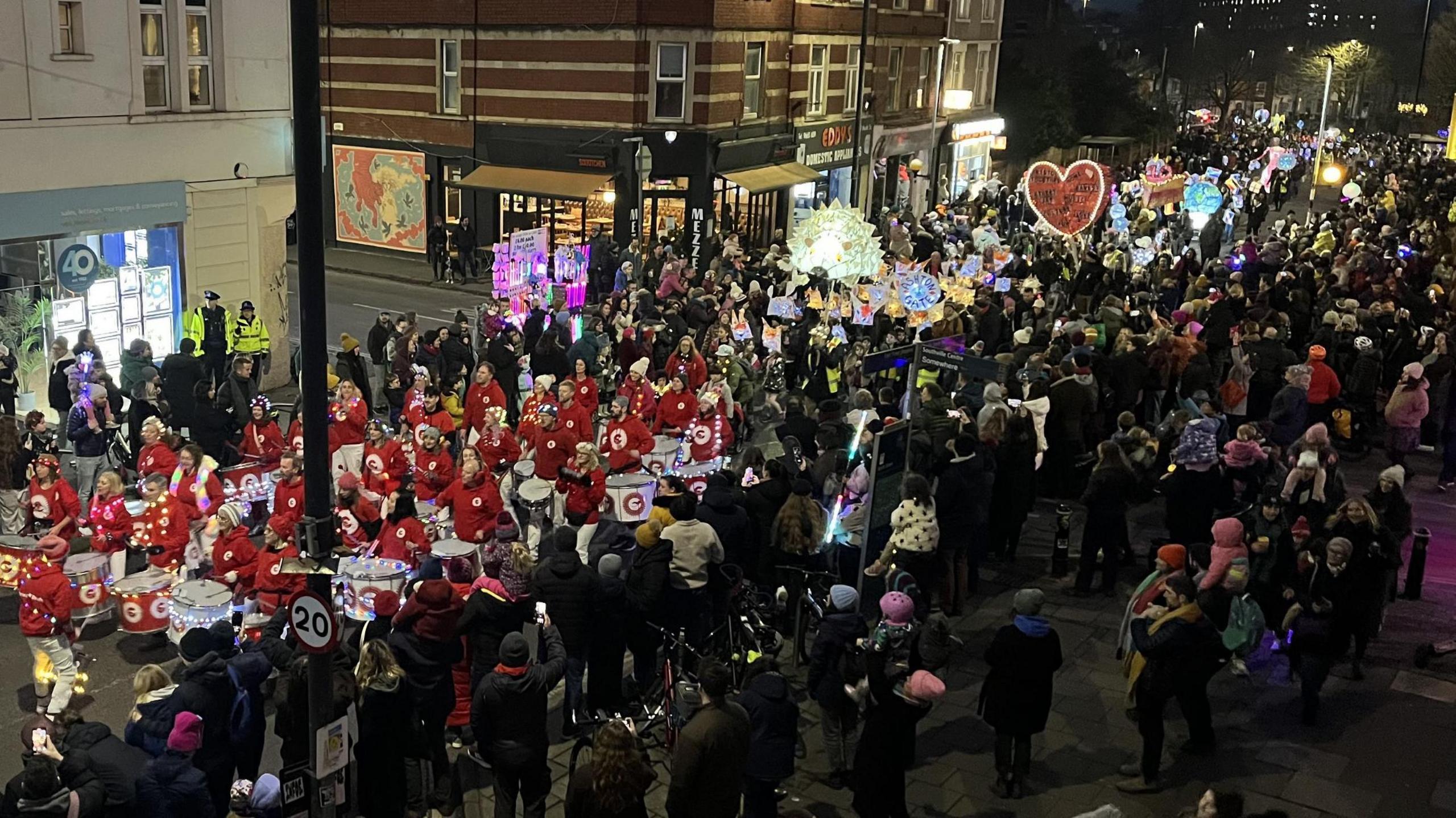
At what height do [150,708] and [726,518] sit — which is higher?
[726,518]

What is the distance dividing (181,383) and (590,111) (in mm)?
17328

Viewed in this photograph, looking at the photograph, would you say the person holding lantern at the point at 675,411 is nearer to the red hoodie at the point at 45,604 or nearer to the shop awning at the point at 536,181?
the red hoodie at the point at 45,604

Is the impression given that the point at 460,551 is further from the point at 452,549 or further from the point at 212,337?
the point at 212,337

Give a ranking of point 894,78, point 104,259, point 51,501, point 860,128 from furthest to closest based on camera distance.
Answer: point 894,78 → point 860,128 → point 104,259 → point 51,501

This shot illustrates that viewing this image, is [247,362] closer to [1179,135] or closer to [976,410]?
[976,410]

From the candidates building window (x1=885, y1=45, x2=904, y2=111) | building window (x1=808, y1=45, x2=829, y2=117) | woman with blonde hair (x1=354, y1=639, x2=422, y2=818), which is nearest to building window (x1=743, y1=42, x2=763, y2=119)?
building window (x1=808, y1=45, x2=829, y2=117)

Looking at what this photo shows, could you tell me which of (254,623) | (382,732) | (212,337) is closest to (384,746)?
(382,732)

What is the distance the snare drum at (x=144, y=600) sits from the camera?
35.6ft

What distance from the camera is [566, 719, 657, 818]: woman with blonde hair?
22.3 feet

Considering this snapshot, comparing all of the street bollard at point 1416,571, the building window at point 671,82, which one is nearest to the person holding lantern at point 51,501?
the street bollard at point 1416,571

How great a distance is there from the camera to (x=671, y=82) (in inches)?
1227

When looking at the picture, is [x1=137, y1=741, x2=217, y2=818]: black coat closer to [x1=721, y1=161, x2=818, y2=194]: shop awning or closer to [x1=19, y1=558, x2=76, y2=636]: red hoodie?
[x1=19, y1=558, x2=76, y2=636]: red hoodie

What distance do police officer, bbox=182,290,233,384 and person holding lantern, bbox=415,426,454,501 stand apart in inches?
235

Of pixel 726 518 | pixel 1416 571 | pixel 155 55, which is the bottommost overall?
pixel 1416 571
